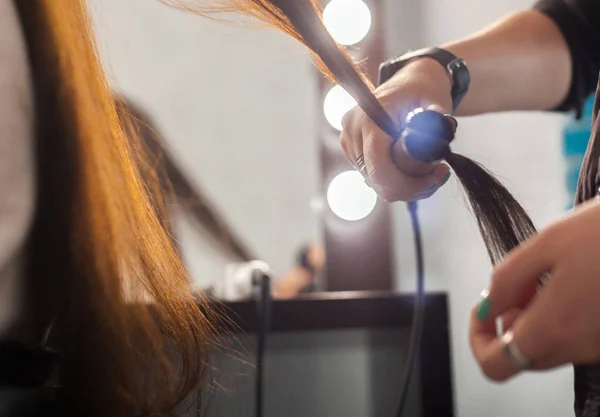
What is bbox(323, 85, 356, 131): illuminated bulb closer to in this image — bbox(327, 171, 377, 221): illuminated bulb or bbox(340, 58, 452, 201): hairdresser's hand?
bbox(327, 171, 377, 221): illuminated bulb

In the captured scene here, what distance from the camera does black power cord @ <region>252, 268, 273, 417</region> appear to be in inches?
22.8

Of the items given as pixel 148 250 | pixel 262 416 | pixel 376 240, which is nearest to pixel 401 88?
pixel 148 250

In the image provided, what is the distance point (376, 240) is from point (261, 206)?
21.2 inches

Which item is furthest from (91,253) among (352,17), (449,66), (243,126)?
(243,126)

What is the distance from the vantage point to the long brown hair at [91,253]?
1.29 ft

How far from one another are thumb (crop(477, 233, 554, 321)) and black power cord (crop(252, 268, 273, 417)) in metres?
0.36

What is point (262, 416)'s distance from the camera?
575 mm

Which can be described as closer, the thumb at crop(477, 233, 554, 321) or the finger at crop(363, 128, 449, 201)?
the thumb at crop(477, 233, 554, 321)

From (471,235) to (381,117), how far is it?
0.70 ft

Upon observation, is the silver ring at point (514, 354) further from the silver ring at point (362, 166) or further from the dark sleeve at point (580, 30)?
the dark sleeve at point (580, 30)

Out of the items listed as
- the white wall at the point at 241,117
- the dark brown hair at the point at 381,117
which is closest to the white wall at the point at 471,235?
the dark brown hair at the point at 381,117

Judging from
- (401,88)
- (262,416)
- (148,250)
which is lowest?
(262,416)

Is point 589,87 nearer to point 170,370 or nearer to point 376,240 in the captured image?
point 170,370

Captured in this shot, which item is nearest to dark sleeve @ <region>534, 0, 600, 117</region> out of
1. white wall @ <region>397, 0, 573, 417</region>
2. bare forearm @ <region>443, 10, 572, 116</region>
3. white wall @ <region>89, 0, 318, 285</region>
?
bare forearm @ <region>443, 10, 572, 116</region>
